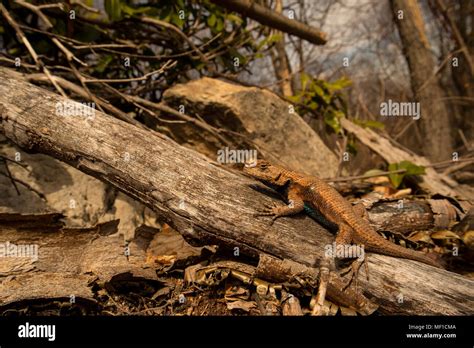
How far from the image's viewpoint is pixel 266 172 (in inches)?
140

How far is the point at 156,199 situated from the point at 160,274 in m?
0.71

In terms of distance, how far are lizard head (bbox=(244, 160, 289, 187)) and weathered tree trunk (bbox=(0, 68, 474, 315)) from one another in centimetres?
13

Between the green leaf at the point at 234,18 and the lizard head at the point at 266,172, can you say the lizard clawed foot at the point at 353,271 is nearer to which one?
the lizard head at the point at 266,172

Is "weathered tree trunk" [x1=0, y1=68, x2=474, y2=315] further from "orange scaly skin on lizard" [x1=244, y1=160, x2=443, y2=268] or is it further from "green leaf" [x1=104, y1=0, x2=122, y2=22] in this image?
"green leaf" [x1=104, y1=0, x2=122, y2=22]

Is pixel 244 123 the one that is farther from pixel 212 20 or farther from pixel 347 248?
pixel 347 248

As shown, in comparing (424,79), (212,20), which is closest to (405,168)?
(212,20)

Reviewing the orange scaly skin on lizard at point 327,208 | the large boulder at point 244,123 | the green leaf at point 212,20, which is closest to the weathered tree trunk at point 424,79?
the large boulder at point 244,123

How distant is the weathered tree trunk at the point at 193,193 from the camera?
2.88m

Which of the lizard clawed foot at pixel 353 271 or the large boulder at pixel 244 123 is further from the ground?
the large boulder at pixel 244 123

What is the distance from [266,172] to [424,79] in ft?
23.5

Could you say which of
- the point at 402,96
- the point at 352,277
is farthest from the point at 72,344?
the point at 402,96

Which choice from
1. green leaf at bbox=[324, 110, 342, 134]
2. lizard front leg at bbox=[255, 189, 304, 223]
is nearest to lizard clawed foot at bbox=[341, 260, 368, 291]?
lizard front leg at bbox=[255, 189, 304, 223]

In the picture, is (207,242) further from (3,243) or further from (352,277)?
(3,243)

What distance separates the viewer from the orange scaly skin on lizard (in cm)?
317
